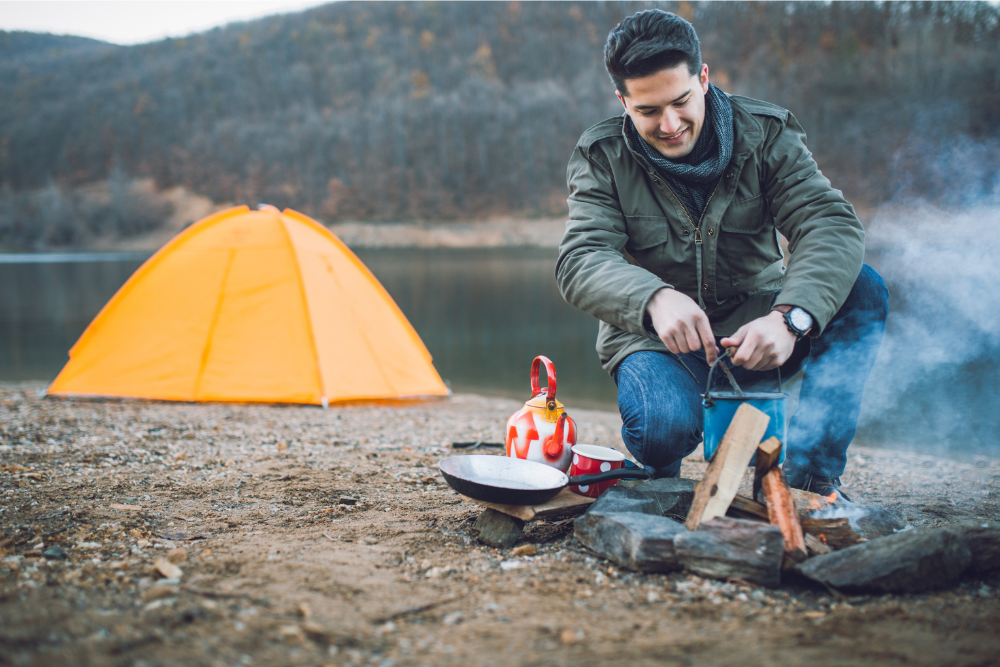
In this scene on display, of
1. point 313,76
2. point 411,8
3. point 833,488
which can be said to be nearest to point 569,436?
point 833,488

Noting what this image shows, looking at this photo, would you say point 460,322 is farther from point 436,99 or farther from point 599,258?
point 436,99

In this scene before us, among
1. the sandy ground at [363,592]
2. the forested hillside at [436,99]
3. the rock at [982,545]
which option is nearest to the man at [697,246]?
the rock at [982,545]

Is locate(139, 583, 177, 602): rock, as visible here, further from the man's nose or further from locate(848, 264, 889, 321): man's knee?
locate(848, 264, 889, 321): man's knee

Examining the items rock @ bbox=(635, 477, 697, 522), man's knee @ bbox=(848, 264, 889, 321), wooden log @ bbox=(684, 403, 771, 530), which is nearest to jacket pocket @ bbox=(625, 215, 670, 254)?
man's knee @ bbox=(848, 264, 889, 321)

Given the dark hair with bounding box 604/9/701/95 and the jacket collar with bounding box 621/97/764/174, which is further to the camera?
the jacket collar with bounding box 621/97/764/174

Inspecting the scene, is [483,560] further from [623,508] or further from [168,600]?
[168,600]

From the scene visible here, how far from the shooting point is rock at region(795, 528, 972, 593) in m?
1.64

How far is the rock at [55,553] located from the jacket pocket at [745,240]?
94.7 inches

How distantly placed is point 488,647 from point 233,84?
99.2 m

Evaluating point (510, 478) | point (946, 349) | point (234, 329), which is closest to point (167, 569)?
point (510, 478)

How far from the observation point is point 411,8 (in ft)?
336

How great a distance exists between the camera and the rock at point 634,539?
1775 millimetres

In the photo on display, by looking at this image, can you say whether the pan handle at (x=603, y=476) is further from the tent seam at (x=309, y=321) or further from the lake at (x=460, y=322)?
the lake at (x=460, y=322)

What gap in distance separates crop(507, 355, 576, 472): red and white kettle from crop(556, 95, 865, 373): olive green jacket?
305mm
